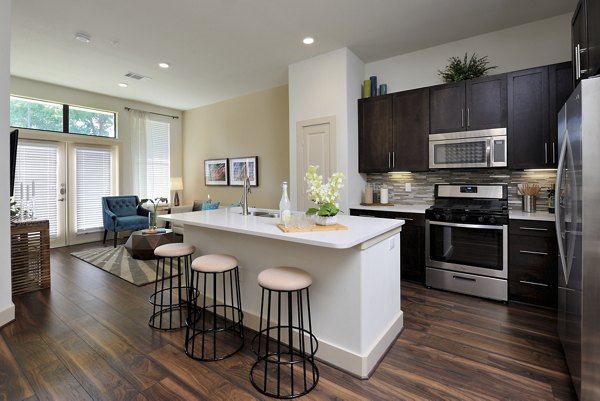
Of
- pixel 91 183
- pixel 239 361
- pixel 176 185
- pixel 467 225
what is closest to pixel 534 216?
pixel 467 225

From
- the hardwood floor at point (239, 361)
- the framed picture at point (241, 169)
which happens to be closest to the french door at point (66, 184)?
the framed picture at point (241, 169)

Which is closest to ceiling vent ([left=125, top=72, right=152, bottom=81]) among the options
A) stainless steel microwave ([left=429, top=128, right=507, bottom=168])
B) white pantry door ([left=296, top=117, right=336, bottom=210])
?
white pantry door ([left=296, top=117, right=336, bottom=210])

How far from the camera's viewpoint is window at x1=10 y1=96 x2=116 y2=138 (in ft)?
17.5

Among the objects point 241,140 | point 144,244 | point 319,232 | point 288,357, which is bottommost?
point 288,357

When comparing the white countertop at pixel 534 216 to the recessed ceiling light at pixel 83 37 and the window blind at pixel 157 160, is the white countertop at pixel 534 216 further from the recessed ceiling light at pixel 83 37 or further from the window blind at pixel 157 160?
the window blind at pixel 157 160

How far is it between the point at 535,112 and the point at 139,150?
712 cm

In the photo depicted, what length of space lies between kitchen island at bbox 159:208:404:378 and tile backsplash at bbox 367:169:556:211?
1.96m

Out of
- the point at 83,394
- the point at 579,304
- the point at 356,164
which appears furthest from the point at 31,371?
the point at 356,164

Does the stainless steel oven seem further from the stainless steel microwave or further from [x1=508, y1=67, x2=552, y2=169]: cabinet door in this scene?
[x1=508, y1=67, x2=552, y2=169]: cabinet door

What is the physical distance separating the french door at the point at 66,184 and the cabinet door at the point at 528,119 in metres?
7.10

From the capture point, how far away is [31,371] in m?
2.01

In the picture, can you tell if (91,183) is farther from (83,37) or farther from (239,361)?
(239,361)

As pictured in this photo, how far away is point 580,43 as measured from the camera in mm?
2188

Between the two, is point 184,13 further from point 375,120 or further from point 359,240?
point 359,240
